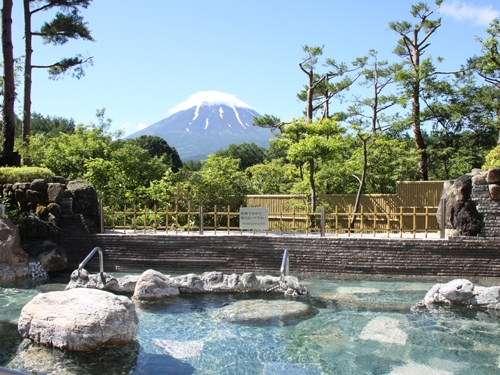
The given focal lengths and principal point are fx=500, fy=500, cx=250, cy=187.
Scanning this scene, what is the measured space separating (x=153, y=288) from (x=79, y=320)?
3.37 metres

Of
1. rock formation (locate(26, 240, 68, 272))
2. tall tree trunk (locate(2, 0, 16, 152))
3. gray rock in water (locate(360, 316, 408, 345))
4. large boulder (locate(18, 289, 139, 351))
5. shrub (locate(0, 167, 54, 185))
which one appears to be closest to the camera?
large boulder (locate(18, 289, 139, 351))

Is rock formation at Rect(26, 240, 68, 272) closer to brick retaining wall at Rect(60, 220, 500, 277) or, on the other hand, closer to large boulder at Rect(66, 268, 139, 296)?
brick retaining wall at Rect(60, 220, 500, 277)

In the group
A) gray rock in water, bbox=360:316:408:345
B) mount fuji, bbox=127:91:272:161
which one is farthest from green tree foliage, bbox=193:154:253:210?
mount fuji, bbox=127:91:272:161

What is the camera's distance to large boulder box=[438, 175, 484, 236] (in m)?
12.1

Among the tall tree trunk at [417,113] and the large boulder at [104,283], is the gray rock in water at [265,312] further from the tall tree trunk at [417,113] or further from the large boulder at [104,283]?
the tall tree trunk at [417,113]

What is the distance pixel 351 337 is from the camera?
7914 millimetres

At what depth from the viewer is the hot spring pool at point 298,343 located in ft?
21.9

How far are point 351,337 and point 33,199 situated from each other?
32.5 feet

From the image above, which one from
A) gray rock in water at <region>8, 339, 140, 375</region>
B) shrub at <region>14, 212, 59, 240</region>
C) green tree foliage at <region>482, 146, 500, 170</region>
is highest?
green tree foliage at <region>482, 146, 500, 170</region>

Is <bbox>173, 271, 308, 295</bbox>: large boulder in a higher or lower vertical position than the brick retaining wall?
lower

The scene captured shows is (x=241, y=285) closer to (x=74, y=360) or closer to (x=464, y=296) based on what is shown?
(x=464, y=296)

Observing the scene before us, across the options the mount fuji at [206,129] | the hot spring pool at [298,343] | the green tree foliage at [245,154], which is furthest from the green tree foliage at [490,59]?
the mount fuji at [206,129]

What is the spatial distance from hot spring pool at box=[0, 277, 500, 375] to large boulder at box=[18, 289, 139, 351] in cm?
16

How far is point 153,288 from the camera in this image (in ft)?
33.5
